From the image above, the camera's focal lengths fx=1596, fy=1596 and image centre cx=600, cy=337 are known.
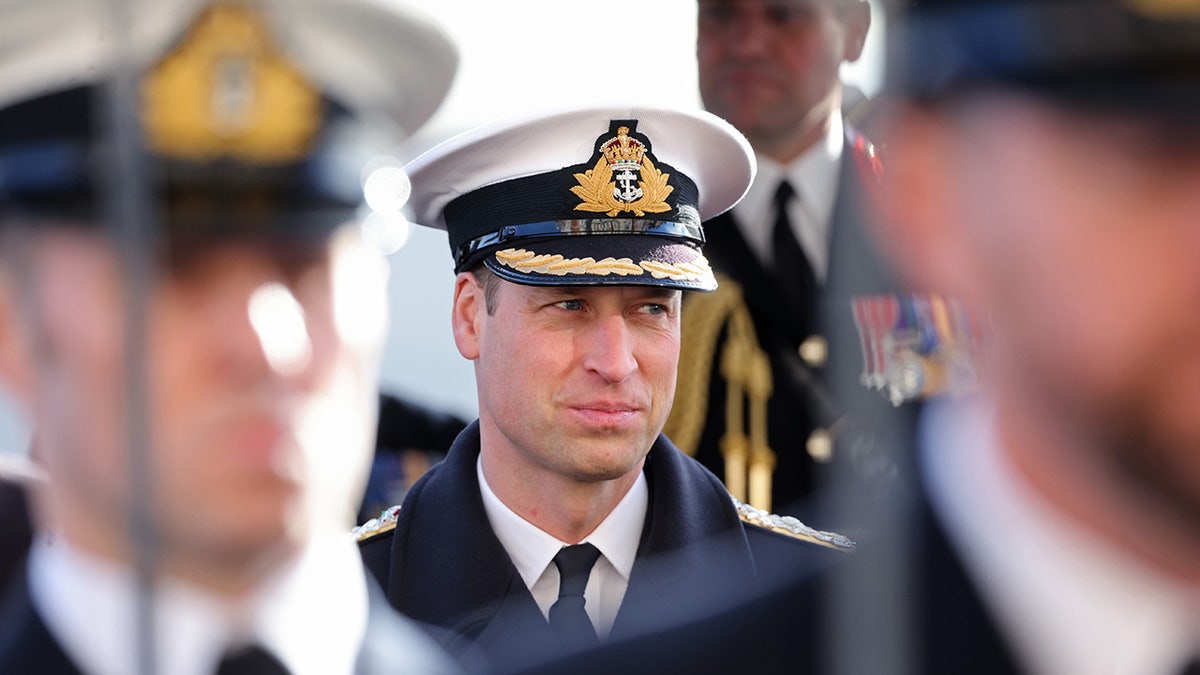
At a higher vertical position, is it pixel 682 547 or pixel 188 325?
pixel 188 325

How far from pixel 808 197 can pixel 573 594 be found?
24.6 inches

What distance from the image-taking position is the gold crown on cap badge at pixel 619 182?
210cm

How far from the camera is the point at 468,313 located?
2.05m

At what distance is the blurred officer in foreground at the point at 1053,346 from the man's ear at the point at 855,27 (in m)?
0.31

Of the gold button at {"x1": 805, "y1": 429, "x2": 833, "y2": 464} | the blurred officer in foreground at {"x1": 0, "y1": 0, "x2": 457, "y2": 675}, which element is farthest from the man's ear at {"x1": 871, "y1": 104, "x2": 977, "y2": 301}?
the gold button at {"x1": 805, "y1": 429, "x2": 833, "y2": 464}

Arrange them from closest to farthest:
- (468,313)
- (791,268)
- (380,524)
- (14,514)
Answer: (14,514), (380,524), (468,313), (791,268)

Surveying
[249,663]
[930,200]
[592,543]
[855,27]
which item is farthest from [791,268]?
[249,663]

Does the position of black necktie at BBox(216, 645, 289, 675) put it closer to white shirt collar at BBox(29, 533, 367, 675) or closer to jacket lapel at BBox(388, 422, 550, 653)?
white shirt collar at BBox(29, 533, 367, 675)

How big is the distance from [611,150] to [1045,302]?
1031mm

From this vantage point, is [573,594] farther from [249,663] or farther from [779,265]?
[249,663]

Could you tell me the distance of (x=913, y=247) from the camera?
1.23 meters

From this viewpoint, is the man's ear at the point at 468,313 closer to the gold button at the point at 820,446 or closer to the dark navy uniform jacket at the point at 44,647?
the gold button at the point at 820,446

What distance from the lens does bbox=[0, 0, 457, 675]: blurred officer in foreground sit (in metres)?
1.08

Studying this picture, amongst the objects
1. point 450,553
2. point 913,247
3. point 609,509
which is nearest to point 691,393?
point 609,509
